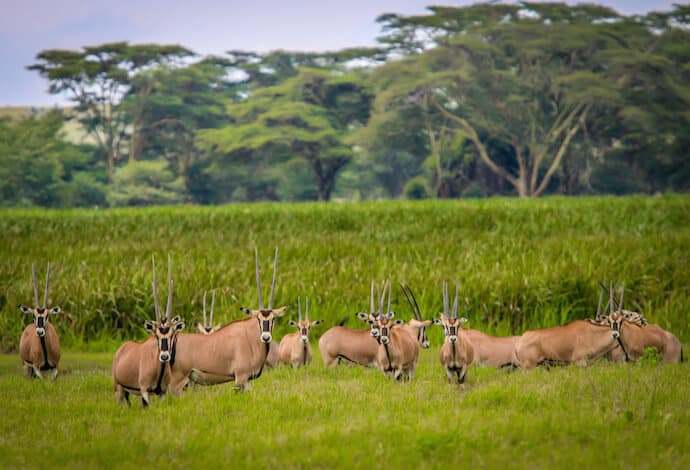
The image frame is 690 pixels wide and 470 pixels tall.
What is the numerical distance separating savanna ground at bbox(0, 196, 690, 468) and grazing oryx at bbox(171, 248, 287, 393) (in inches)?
9.5

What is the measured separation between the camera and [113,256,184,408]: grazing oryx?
838 cm

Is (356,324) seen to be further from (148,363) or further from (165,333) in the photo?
(165,333)

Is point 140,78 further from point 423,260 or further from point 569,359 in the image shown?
point 569,359

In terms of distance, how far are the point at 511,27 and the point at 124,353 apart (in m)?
61.5

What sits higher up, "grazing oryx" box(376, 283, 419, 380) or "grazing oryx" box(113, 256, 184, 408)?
"grazing oryx" box(113, 256, 184, 408)

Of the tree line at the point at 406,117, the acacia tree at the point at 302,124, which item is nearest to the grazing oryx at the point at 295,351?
the tree line at the point at 406,117

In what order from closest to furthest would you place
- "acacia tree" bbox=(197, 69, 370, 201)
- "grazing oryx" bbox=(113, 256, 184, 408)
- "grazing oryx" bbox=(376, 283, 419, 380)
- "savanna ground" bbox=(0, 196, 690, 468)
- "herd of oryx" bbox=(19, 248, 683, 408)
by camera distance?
"savanna ground" bbox=(0, 196, 690, 468) < "grazing oryx" bbox=(113, 256, 184, 408) < "herd of oryx" bbox=(19, 248, 683, 408) < "grazing oryx" bbox=(376, 283, 419, 380) < "acacia tree" bbox=(197, 69, 370, 201)

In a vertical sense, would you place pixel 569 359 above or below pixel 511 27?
below

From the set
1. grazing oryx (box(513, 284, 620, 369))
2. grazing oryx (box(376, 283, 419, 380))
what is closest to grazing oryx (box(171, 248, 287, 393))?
grazing oryx (box(376, 283, 419, 380))

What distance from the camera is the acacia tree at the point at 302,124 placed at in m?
72.4

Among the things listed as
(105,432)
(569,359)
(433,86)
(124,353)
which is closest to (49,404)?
(124,353)

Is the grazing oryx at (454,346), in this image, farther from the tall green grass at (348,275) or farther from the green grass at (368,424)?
the tall green grass at (348,275)

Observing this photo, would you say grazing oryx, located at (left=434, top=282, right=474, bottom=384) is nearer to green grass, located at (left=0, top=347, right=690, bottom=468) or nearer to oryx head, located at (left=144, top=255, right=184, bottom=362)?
green grass, located at (left=0, top=347, right=690, bottom=468)

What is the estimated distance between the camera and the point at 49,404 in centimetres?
934
